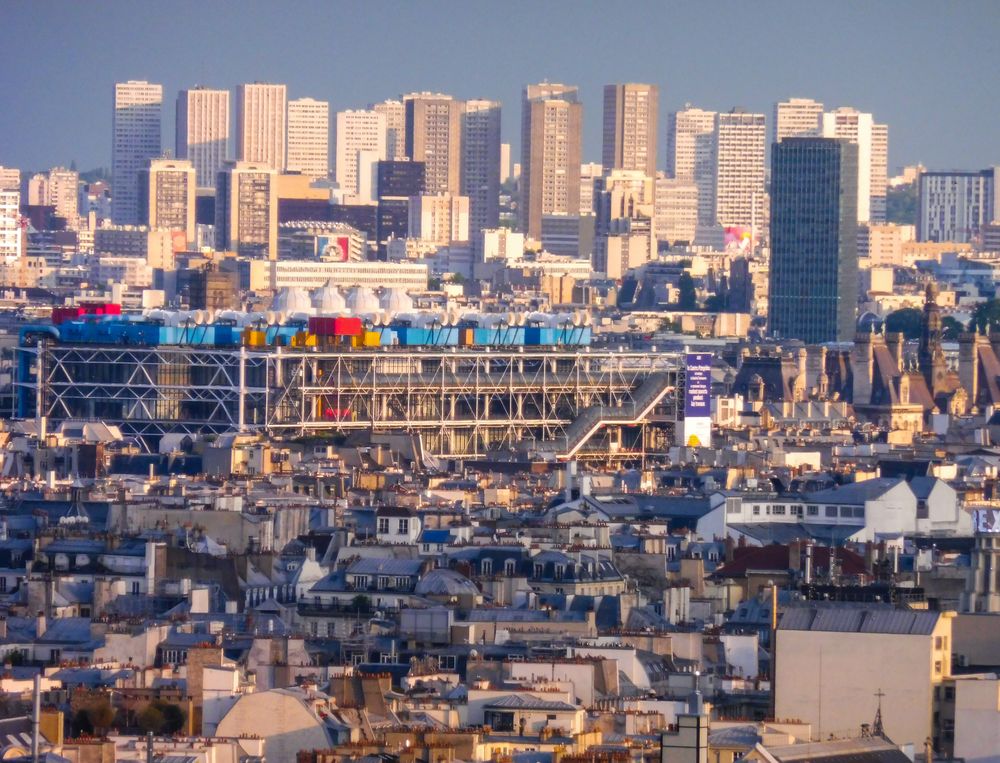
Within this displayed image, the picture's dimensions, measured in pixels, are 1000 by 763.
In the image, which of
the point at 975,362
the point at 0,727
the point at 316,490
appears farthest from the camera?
the point at 975,362

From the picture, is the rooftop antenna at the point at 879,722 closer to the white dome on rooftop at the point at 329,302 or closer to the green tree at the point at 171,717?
the green tree at the point at 171,717

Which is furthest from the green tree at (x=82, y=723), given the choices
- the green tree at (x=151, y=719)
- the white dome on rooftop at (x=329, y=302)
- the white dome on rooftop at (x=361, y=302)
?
the white dome on rooftop at (x=361, y=302)

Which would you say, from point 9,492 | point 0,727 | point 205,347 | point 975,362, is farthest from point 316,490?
point 975,362

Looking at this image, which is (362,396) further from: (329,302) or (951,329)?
(951,329)

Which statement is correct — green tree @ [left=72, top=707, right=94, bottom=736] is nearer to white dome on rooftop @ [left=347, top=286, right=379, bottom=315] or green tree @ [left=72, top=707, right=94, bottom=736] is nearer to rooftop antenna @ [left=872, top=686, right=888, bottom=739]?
rooftop antenna @ [left=872, top=686, right=888, bottom=739]

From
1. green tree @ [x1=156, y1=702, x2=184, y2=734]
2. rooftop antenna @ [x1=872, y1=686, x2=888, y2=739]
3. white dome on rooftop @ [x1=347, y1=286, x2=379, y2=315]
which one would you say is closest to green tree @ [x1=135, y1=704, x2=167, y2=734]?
green tree @ [x1=156, y1=702, x2=184, y2=734]

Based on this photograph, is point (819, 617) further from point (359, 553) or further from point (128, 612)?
point (359, 553)
